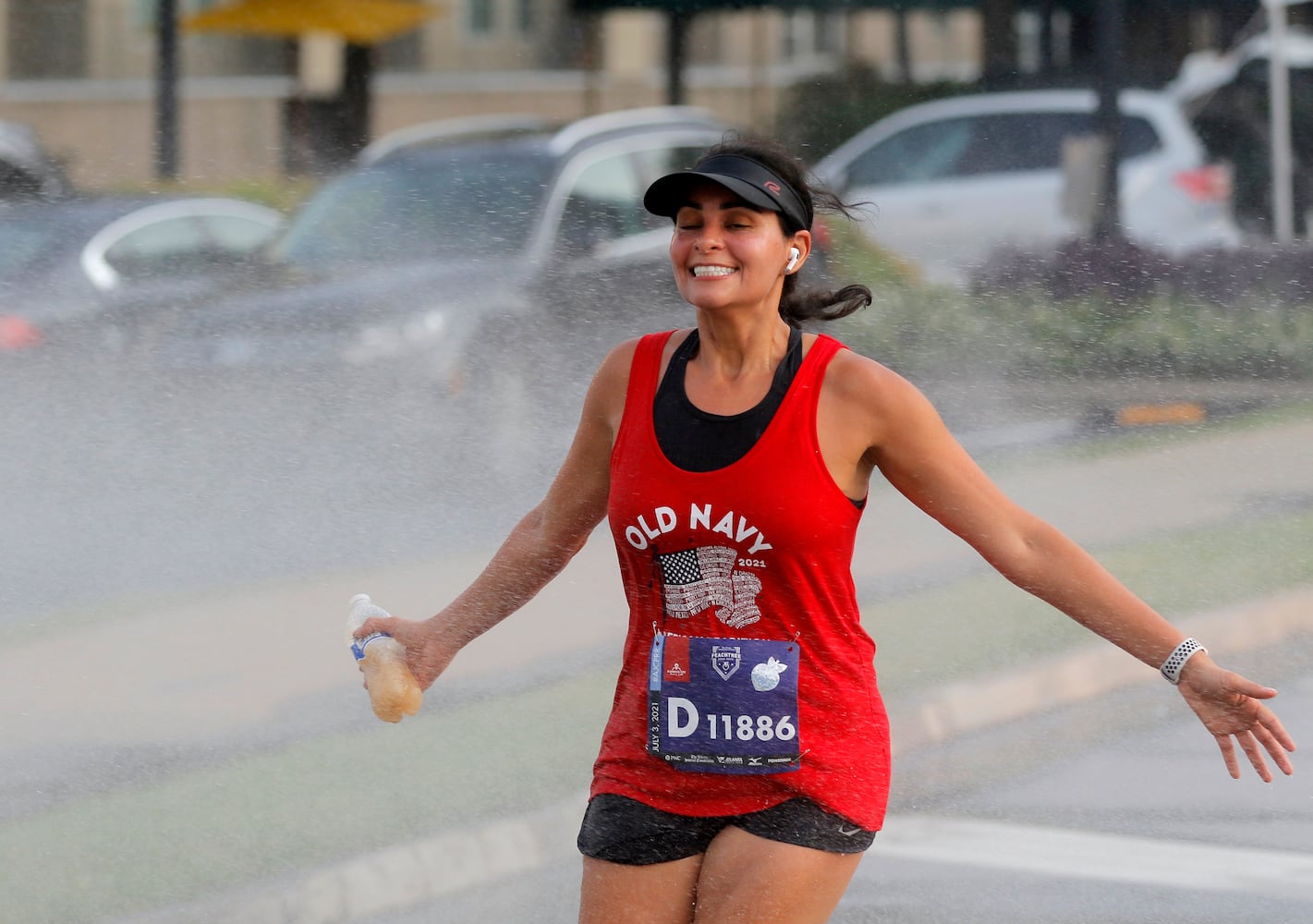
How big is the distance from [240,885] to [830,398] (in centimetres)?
225

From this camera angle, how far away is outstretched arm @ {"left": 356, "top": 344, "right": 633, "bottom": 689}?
2879 mm

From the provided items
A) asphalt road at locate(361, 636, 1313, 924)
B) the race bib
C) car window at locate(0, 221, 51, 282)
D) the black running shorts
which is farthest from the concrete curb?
→ car window at locate(0, 221, 51, 282)

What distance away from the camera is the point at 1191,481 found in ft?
27.0

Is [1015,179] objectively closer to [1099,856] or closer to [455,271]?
[455,271]

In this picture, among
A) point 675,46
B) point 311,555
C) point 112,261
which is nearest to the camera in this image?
point 311,555

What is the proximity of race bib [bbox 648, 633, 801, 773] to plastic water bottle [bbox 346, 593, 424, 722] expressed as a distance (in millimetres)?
455

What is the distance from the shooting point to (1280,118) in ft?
42.5

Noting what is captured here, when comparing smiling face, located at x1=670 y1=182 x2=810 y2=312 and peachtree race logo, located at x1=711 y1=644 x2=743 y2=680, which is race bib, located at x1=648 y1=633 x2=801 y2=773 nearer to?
peachtree race logo, located at x1=711 y1=644 x2=743 y2=680

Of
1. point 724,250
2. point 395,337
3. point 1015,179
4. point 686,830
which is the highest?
point 724,250

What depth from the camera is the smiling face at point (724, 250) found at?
2.65 meters

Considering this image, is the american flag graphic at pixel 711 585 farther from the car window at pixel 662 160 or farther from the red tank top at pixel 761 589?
the car window at pixel 662 160

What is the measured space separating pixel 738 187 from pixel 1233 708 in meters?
1.02

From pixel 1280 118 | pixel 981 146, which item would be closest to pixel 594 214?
pixel 981 146

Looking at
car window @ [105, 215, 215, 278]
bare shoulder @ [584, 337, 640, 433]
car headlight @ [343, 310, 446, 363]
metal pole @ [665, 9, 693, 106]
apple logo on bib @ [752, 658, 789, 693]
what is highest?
metal pole @ [665, 9, 693, 106]
